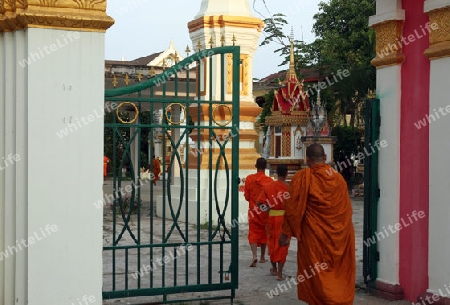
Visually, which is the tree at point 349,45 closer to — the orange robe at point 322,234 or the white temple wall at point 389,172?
the white temple wall at point 389,172

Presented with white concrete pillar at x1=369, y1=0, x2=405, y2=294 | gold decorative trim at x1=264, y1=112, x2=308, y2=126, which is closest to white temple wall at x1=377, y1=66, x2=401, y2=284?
white concrete pillar at x1=369, y1=0, x2=405, y2=294

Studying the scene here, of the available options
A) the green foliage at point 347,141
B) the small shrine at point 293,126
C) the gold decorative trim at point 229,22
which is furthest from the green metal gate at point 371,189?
the green foliage at point 347,141

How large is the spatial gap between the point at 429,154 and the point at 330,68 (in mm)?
21608

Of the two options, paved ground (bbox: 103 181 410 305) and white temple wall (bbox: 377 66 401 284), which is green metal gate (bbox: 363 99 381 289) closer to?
white temple wall (bbox: 377 66 401 284)

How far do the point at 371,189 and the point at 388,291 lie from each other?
115 centimetres

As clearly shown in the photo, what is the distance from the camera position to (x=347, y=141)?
25.6m

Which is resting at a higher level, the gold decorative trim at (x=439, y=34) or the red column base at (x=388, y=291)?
the gold decorative trim at (x=439, y=34)

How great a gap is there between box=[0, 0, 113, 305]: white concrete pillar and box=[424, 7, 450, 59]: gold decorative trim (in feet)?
11.5

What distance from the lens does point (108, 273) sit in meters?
8.55

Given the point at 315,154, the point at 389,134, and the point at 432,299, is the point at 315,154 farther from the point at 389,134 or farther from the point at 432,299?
the point at 432,299

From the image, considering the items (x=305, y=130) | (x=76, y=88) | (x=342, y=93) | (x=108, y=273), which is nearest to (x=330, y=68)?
Answer: (x=342, y=93)

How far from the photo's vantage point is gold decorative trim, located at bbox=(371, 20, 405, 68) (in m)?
7.01

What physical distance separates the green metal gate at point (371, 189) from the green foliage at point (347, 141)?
59.1 feet

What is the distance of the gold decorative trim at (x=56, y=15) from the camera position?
170 inches
